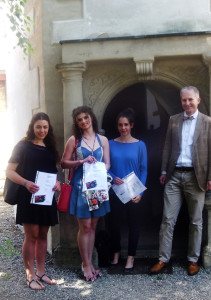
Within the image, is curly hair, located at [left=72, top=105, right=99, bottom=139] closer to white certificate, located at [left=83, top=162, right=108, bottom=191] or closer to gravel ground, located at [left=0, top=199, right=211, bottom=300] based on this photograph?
white certificate, located at [left=83, top=162, right=108, bottom=191]

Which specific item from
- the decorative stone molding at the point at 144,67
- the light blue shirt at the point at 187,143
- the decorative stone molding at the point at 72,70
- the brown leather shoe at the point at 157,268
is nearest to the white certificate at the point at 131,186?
the light blue shirt at the point at 187,143

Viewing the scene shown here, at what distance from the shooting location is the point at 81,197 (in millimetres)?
4344

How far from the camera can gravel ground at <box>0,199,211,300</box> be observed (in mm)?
4145

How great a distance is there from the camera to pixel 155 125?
6.59 metres

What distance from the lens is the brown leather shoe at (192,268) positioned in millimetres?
4637

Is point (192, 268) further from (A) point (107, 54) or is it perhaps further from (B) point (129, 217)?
(A) point (107, 54)

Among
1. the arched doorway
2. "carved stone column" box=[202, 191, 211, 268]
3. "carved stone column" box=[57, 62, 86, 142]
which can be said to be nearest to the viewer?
"carved stone column" box=[202, 191, 211, 268]

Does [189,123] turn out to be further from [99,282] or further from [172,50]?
[99,282]

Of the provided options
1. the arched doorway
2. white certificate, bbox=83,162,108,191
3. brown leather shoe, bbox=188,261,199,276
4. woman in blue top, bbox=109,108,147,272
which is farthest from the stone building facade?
the arched doorway

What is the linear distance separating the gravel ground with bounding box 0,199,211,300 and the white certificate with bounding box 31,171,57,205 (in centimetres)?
58

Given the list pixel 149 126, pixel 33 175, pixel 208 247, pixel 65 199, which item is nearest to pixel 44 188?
pixel 33 175

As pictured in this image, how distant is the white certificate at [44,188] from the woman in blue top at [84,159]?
0.30 meters

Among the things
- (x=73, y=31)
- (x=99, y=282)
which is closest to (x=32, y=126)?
(x=73, y=31)

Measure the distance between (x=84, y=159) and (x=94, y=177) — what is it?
232 mm
